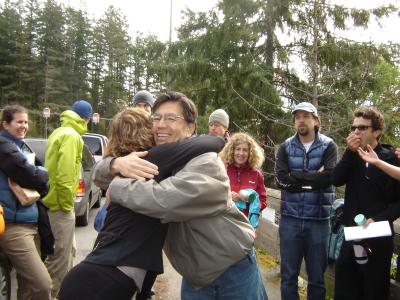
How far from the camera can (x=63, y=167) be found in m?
4.11

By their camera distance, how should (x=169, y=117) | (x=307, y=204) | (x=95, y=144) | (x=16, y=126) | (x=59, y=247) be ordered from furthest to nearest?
(x=95, y=144)
(x=59, y=247)
(x=307, y=204)
(x=16, y=126)
(x=169, y=117)

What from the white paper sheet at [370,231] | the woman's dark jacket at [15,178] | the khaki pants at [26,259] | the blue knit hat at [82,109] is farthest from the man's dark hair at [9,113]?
the white paper sheet at [370,231]

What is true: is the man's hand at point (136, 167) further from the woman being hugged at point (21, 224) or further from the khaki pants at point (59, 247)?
the khaki pants at point (59, 247)

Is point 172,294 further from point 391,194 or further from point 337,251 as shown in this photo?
point 391,194

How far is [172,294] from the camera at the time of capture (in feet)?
15.4

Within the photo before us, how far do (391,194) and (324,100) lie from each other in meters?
7.70

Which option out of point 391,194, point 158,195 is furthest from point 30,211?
point 391,194

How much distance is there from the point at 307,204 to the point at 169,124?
2.26m

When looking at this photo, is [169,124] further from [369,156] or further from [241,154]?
[241,154]

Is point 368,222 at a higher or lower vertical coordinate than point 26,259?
higher

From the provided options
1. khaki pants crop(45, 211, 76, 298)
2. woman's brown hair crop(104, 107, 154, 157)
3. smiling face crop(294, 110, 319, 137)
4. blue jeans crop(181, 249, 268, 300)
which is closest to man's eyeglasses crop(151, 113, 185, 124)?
woman's brown hair crop(104, 107, 154, 157)

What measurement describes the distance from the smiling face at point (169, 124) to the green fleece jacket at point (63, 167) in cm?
231

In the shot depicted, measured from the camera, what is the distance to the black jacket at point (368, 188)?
3174 millimetres

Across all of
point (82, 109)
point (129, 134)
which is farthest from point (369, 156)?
point (82, 109)
